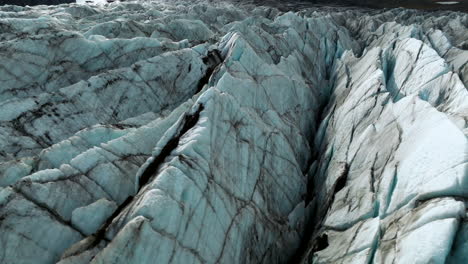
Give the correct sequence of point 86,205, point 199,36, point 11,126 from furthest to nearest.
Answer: point 199,36 → point 11,126 → point 86,205

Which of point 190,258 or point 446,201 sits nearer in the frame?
point 446,201

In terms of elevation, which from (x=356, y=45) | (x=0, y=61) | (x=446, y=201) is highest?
(x=446, y=201)

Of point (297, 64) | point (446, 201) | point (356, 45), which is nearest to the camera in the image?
point (446, 201)

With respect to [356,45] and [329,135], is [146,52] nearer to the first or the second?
[329,135]

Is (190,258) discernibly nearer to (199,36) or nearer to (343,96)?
(343,96)

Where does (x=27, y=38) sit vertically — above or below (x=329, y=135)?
above

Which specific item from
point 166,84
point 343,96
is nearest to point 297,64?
point 343,96
